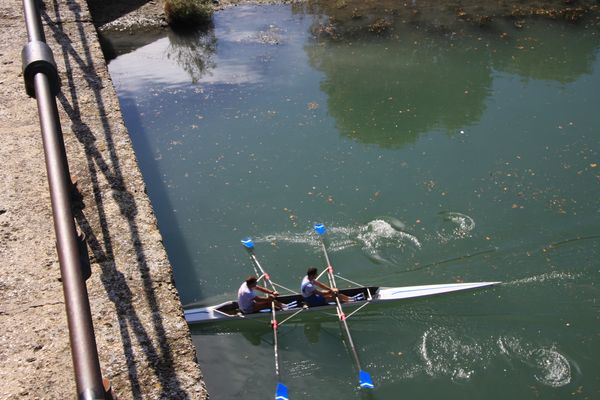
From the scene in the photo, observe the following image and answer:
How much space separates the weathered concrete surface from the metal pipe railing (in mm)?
1743

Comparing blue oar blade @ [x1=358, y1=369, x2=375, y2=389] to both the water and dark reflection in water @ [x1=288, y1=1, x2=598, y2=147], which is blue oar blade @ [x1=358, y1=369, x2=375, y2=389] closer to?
the water

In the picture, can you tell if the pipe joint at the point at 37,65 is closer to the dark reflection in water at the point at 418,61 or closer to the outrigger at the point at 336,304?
the outrigger at the point at 336,304

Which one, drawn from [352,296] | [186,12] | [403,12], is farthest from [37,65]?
[403,12]

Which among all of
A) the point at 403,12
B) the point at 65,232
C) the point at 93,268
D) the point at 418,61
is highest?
the point at 65,232

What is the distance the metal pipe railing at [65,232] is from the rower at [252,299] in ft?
21.3

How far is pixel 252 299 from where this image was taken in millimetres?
9344

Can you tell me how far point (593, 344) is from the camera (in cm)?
893

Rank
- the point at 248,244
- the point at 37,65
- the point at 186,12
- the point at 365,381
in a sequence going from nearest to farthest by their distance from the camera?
the point at 37,65, the point at 365,381, the point at 248,244, the point at 186,12

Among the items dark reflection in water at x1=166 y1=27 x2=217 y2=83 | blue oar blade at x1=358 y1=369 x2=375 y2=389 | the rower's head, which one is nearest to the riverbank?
dark reflection in water at x1=166 y1=27 x2=217 y2=83

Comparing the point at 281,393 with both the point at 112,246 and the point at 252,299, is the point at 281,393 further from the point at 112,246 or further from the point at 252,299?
the point at 112,246

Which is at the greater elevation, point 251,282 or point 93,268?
point 93,268

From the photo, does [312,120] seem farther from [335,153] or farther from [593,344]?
[593,344]

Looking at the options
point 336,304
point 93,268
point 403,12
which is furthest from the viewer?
point 403,12

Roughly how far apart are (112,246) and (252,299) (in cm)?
479
